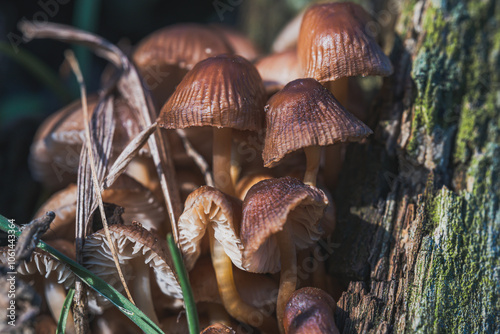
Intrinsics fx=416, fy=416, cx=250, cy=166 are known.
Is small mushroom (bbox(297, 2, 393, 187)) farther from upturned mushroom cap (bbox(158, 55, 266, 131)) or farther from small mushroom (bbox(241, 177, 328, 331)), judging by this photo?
small mushroom (bbox(241, 177, 328, 331))

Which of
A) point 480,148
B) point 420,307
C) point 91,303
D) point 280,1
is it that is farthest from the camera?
point 280,1

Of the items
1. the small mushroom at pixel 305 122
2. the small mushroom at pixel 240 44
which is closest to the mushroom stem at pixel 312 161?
the small mushroom at pixel 305 122

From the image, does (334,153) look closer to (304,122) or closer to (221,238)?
(304,122)

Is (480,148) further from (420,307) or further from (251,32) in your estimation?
(251,32)

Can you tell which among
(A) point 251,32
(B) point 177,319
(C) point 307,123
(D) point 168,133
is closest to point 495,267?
(C) point 307,123

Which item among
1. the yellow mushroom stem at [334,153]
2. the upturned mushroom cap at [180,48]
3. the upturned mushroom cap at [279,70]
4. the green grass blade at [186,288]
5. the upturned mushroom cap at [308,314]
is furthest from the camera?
the upturned mushroom cap at [180,48]

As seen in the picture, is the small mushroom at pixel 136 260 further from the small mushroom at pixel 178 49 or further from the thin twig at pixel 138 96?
the small mushroom at pixel 178 49

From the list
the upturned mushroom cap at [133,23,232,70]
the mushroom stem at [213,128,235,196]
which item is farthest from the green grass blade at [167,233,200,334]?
the upturned mushroom cap at [133,23,232,70]
